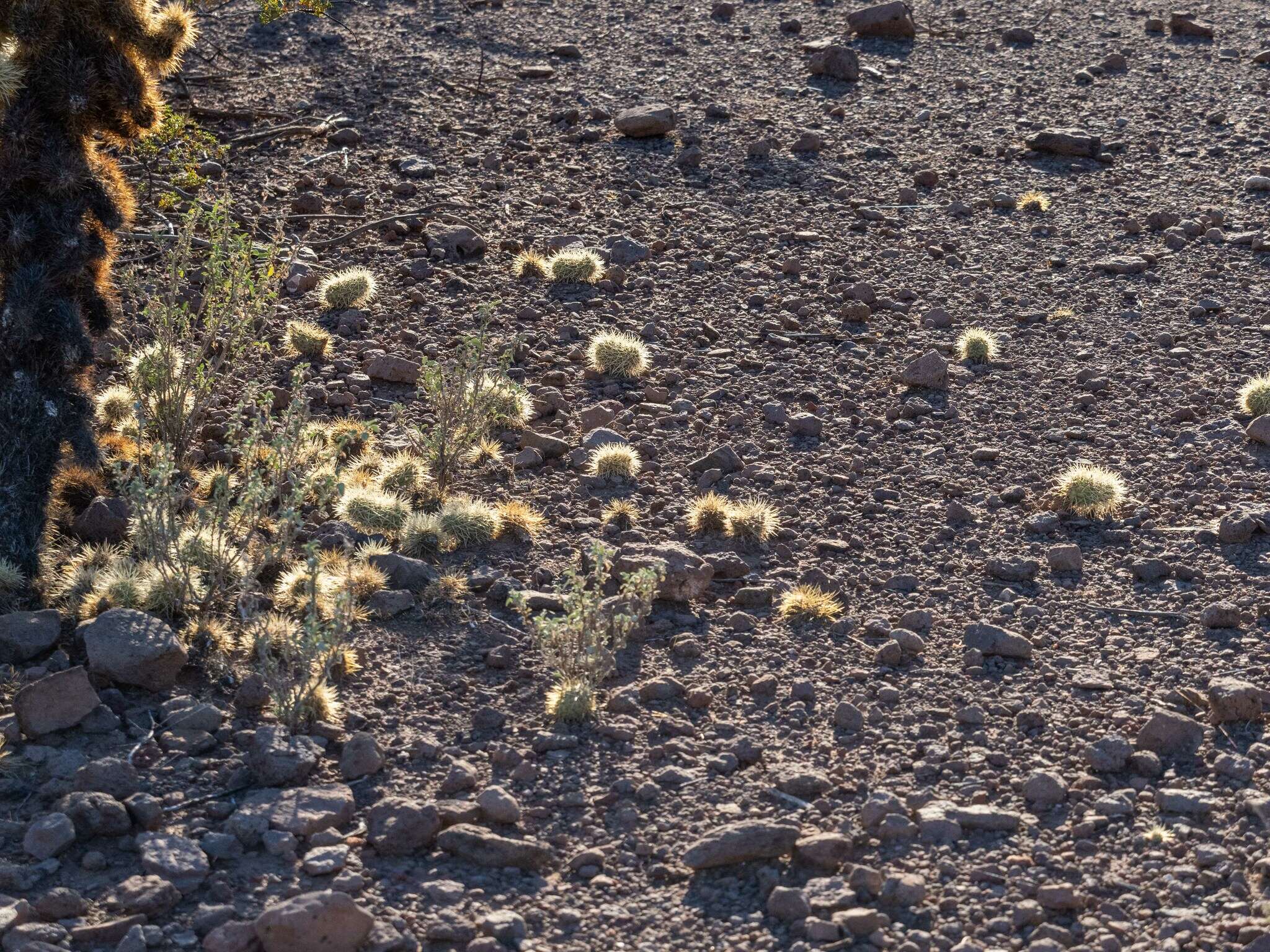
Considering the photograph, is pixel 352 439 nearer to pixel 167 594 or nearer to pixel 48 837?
pixel 167 594

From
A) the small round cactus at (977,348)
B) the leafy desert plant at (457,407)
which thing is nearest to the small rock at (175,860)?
the leafy desert plant at (457,407)

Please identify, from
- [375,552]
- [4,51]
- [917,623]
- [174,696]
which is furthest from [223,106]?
[917,623]

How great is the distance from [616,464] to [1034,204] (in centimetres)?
513

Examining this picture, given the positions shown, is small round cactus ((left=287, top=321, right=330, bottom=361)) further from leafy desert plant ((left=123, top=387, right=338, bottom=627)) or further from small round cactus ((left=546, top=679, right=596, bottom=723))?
small round cactus ((left=546, top=679, right=596, bottom=723))

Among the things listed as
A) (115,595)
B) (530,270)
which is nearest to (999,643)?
(115,595)

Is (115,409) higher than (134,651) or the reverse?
the reverse

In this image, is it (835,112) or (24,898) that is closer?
(24,898)

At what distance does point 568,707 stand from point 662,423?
295 centimetres

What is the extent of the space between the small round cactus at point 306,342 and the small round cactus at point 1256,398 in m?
5.79

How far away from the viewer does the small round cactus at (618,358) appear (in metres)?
9.05

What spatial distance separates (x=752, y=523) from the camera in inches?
295

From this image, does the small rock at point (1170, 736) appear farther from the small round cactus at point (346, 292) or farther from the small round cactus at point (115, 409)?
the small round cactus at point (346, 292)

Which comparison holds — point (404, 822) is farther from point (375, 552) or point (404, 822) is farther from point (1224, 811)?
point (1224, 811)

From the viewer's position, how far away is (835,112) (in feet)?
41.5
